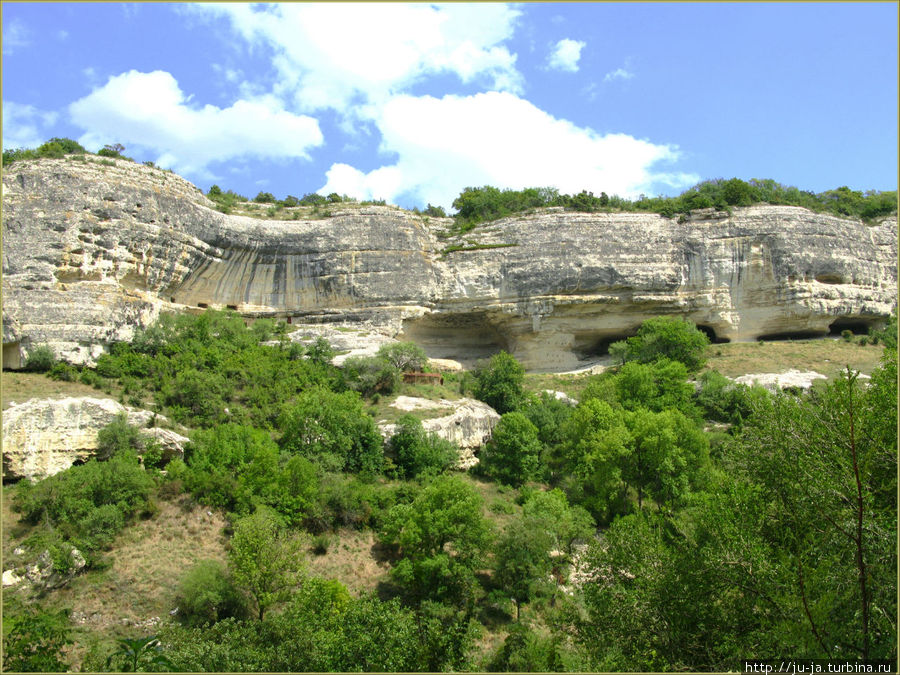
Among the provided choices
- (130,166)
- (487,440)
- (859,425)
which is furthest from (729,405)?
(130,166)

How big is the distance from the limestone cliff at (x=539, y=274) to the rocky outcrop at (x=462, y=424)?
27.9ft

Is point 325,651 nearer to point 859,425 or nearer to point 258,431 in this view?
point 859,425

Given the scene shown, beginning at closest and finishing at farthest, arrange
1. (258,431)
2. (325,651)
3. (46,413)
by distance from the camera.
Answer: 1. (325,651)
2. (46,413)
3. (258,431)

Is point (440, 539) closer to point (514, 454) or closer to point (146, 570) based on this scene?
point (514, 454)

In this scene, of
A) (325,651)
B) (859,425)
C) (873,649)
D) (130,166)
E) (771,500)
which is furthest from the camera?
(130,166)

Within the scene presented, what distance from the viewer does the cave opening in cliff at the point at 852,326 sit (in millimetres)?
40188

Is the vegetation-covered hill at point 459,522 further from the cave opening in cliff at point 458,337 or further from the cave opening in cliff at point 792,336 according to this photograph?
the cave opening in cliff at point 458,337

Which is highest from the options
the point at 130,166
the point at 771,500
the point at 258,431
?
the point at 130,166

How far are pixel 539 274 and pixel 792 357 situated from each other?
13678 millimetres

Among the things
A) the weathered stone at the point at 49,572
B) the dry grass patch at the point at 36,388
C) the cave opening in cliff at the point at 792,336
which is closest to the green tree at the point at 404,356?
the dry grass patch at the point at 36,388

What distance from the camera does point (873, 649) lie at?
881 centimetres

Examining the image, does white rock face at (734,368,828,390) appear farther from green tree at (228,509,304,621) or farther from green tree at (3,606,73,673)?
green tree at (3,606,73,673)

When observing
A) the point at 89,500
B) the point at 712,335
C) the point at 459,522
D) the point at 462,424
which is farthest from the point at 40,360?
the point at 712,335

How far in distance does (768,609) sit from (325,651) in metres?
8.41
